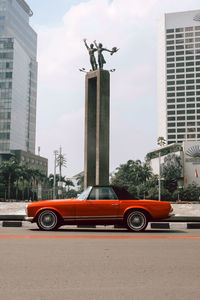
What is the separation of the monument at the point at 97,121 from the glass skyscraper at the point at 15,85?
321 feet

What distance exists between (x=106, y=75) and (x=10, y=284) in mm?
29487

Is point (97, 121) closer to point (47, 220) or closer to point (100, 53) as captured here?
point (100, 53)

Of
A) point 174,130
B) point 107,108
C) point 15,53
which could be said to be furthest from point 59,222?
point 174,130

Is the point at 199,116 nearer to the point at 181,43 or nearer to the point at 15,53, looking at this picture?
the point at 181,43

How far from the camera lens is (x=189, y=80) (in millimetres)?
153125

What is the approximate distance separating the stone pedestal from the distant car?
63.0 ft

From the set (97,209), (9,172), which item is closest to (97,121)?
(97,209)

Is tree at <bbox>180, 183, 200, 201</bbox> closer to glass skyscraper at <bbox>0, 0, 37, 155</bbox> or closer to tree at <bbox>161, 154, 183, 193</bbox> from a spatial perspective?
tree at <bbox>161, 154, 183, 193</bbox>

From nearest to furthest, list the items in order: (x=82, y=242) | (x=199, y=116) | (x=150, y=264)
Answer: (x=150, y=264)
(x=82, y=242)
(x=199, y=116)

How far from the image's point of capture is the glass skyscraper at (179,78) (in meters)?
150

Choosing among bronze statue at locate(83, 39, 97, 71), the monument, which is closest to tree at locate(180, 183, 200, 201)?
the monument

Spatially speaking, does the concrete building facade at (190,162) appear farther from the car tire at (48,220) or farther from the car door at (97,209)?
the car tire at (48,220)

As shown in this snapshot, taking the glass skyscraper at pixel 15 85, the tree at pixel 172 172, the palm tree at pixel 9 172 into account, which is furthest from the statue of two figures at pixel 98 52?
the glass skyscraper at pixel 15 85

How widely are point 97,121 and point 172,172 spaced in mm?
78846
